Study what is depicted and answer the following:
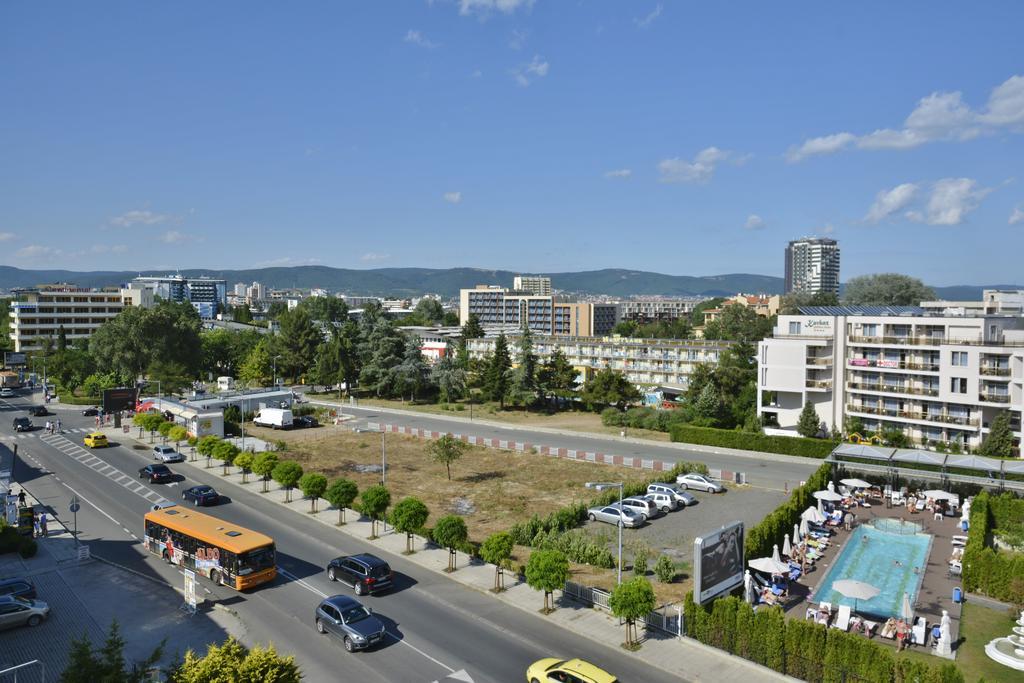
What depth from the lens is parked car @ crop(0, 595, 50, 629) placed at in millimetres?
23875

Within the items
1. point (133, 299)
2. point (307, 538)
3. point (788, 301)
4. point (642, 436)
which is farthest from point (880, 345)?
point (133, 299)

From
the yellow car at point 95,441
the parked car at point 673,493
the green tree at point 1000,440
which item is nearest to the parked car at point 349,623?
the parked car at point 673,493

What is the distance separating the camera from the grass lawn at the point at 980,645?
2159cm

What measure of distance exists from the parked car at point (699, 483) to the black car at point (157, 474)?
35044 mm

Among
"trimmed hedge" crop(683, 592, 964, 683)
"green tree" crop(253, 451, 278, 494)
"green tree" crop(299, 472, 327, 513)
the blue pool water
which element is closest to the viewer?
"trimmed hedge" crop(683, 592, 964, 683)

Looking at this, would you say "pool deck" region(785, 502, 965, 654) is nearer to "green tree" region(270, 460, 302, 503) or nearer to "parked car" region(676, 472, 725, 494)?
"parked car" region(676, 472, 725, 494)

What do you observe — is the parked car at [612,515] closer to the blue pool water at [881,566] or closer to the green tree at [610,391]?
the blue pool water at [881,566]

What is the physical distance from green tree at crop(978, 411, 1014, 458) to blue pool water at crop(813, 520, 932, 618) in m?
16.9

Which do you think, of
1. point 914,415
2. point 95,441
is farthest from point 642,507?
point 95,441

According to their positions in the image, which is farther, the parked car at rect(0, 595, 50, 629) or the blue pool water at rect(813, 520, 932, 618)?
the blue pool water at rect(813, 520, 932, 618)

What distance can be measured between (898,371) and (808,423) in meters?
8.46

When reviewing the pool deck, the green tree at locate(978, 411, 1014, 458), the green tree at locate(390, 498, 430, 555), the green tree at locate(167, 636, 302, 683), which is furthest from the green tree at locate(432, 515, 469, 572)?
the green tree at locate(978, 411, 1014, 458)

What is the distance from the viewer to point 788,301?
15488 cm

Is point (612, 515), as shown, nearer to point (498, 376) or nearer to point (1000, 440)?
point (1000, 440)
